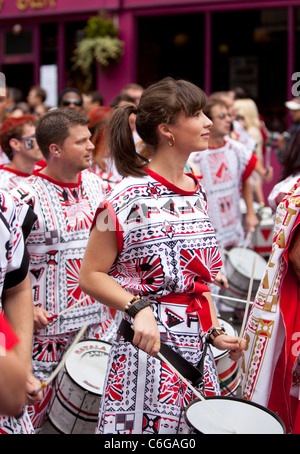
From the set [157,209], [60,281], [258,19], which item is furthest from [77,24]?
[157,209]

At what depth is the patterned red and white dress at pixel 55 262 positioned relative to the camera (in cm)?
386

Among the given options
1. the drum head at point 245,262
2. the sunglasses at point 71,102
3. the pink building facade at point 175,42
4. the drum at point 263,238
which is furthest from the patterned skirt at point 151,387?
the pink building facade at point 175,42

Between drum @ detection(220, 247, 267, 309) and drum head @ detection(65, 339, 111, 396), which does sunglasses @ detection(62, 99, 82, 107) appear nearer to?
drum @ detection(220, 247, 267, 309)

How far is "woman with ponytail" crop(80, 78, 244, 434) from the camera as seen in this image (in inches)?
104

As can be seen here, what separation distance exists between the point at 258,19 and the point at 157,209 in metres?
11.4

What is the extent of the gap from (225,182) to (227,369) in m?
2.73

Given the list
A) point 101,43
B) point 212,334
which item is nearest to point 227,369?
point 212,334

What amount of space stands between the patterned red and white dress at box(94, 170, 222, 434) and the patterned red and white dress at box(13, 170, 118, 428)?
46.2 inches

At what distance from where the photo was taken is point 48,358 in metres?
3.95

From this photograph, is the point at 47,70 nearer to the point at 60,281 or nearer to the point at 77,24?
the point at 77,24

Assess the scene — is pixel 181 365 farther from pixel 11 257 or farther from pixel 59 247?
pixel 59 247

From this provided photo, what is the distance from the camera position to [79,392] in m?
3.57

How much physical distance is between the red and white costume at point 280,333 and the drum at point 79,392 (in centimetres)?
84
